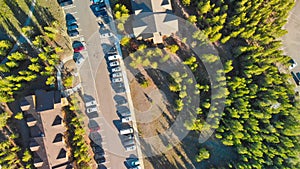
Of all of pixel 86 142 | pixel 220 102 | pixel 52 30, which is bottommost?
pixel 86 142

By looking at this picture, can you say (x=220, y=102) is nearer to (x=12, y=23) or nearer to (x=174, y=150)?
(x=174, y=150)

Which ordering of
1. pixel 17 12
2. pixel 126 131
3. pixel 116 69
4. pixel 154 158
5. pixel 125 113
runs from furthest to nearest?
pixel 17 12 → pixel 125 113 → pixel 116 69 → pixel 154 158 → pixel 126 131

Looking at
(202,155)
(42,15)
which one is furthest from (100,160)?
(42,15)

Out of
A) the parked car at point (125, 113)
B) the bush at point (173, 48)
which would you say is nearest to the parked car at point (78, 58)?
the parked car at point (125, 113)

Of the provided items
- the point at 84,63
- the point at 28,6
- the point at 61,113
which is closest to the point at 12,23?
the point at 28,6

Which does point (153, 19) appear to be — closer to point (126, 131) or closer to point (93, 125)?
point (126, 131)

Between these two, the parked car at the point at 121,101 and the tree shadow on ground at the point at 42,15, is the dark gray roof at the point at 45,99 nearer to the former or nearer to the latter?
the parked car at the point at 121,101
